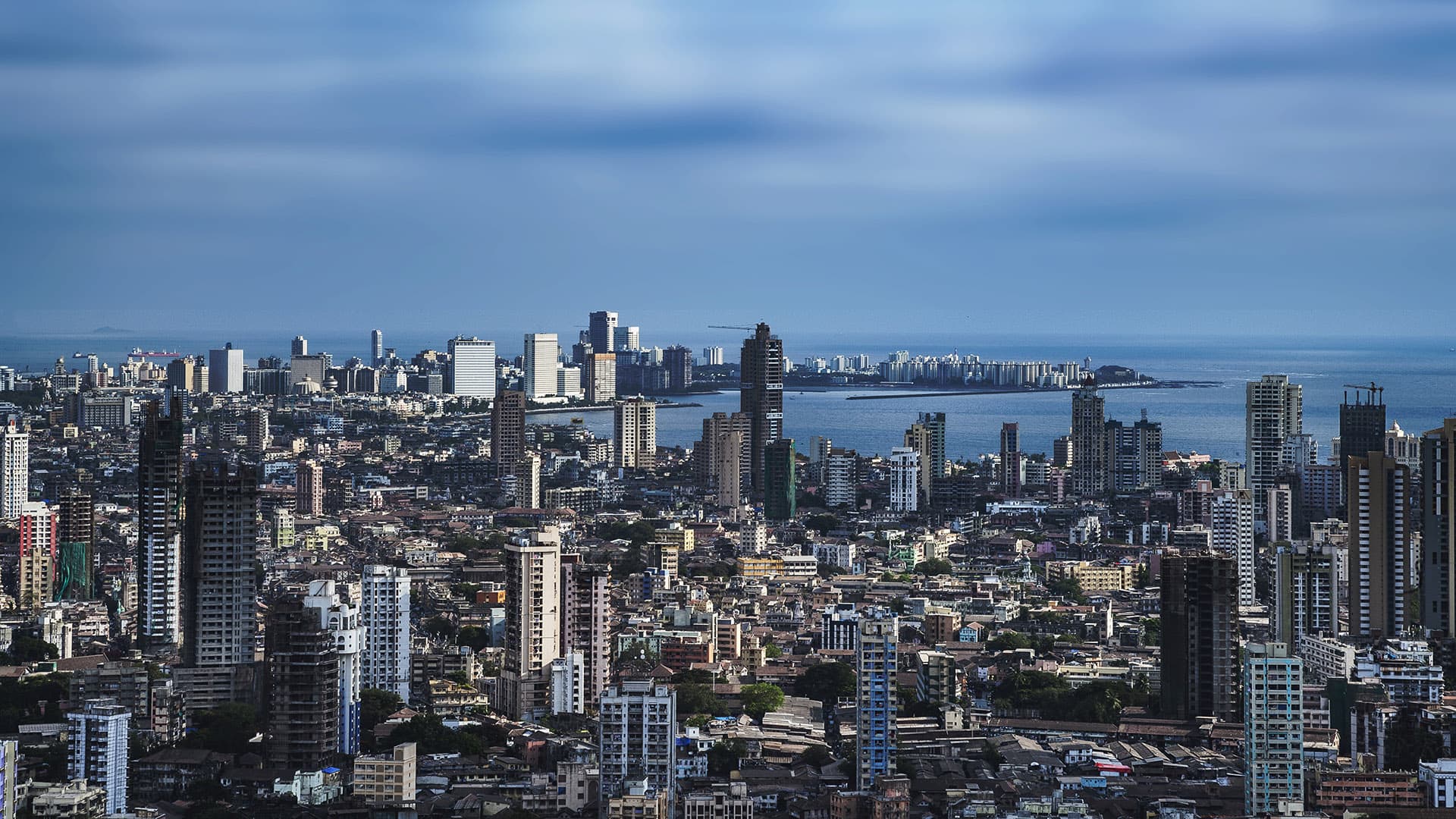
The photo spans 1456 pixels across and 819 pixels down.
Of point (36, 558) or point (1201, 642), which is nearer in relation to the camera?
point (1201, 642)

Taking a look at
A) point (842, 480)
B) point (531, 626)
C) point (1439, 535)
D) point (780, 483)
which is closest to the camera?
point (531, 626)

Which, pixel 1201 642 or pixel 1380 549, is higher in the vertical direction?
pixel 1380 549

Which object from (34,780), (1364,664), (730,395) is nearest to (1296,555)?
(1364,664)

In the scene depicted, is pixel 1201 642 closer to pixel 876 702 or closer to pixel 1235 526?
pixel 876 702

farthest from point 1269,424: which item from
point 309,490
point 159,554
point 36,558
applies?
point 159,554

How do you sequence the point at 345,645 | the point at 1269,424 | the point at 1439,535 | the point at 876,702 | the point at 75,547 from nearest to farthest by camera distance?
the point at 876,702, the point at 345,645, the point at 1439,535, the point at 75,547, the point at 1269,424

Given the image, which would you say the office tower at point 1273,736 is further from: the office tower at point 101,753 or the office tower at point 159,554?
the office tower at point 159,554

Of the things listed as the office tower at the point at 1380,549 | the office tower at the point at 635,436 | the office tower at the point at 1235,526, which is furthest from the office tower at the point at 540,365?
the office tower at the point at 1380,549
